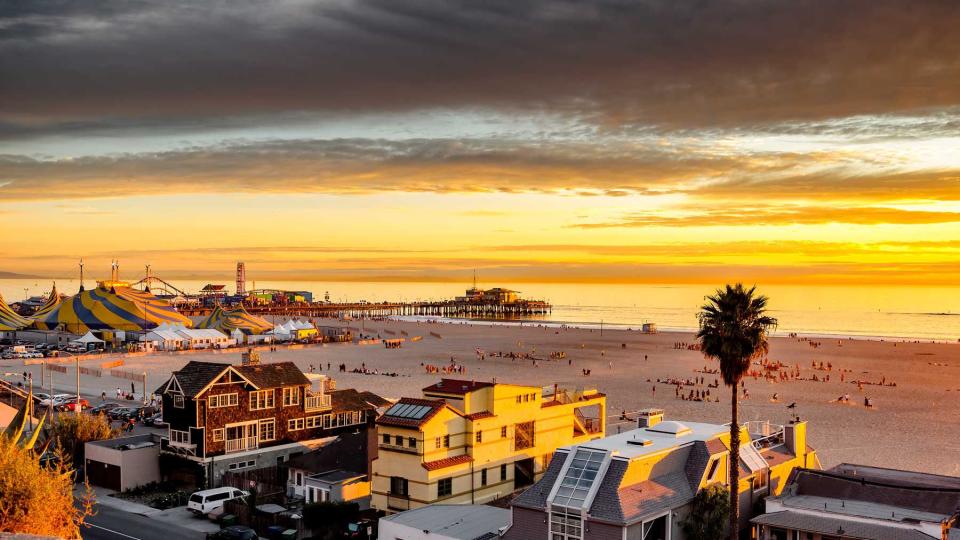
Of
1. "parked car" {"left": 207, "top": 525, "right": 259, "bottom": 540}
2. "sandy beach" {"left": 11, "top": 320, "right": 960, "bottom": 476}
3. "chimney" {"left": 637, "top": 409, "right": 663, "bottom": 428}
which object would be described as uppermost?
"chimney" {"left": 637, "top": 409, "right": 663, "bottom": 428}

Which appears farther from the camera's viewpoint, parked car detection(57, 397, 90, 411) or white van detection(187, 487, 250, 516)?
parked car detection(57, 397, 90, 411)

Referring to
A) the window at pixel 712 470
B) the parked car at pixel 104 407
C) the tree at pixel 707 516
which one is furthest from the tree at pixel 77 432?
the window at pixel 712 470

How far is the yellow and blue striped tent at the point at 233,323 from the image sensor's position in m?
119

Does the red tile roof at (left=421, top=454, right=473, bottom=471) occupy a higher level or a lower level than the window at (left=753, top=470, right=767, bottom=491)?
lower

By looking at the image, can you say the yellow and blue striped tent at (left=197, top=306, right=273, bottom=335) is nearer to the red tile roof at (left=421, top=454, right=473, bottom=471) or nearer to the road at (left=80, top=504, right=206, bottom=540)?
the road at (left=80, top=504, right=206, bottom=540)

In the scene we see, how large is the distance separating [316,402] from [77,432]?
1158cm

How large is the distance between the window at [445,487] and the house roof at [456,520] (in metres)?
2.67

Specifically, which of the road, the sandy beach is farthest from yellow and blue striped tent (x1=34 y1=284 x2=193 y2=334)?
the road

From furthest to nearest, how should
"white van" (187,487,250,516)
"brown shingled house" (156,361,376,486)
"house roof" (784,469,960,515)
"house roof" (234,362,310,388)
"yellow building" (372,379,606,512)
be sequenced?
"house roof" (234,362,310,388), "brown shingled house" (156,361,376,486), "white van" (187,487,250,516), "yellow building" (372,379,606,512), "house roof" (784,469,960,515)

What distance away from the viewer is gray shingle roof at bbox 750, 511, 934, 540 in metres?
21.6

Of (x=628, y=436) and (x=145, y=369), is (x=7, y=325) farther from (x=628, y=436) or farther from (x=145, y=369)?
(x=628, y=436)

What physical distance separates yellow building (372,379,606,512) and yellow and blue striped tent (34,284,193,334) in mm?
90044

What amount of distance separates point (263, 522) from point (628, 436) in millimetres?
14560

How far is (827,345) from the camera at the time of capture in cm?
12325
